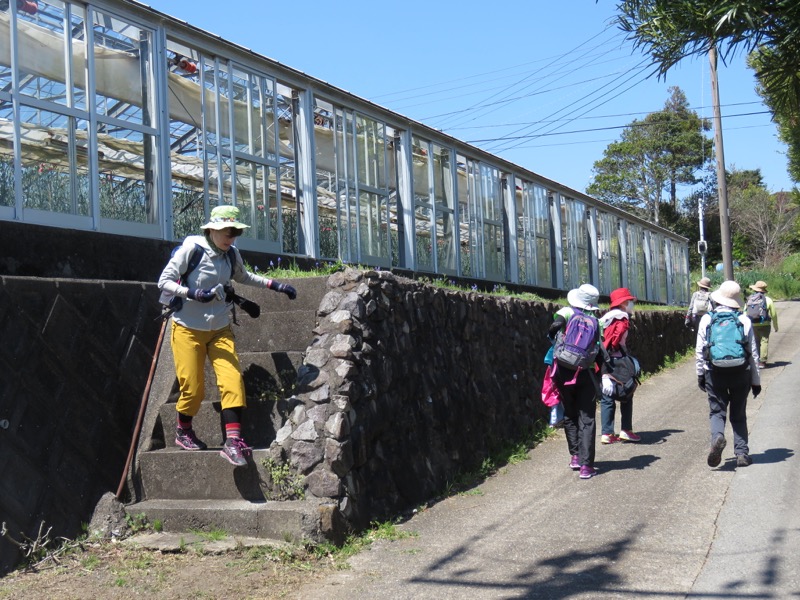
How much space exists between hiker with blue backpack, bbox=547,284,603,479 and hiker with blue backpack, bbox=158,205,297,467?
3141 mm

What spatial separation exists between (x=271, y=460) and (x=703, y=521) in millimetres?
3101

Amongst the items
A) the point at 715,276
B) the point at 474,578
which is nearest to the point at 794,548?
the point at 474,578

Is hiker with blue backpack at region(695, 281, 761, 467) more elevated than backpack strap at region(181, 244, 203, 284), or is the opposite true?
backpack strap at region(181, 244, 203, 284)

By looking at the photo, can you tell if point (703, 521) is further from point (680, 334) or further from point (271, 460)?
point (680, 334)

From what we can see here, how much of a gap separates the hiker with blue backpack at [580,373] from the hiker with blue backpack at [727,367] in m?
0.99

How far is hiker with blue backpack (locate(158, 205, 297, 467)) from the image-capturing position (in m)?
6.72

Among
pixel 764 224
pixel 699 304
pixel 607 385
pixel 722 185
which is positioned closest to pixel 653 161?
pixel 764 224

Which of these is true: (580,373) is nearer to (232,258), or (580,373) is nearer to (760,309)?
(232,258)

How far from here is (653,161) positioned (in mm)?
55469

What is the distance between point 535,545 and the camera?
6605mm

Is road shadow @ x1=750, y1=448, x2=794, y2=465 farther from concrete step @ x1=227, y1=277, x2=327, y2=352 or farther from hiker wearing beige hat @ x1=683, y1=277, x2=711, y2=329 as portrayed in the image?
hiker wearing beige hat @ x1=683, y1=277, x2=711, y2=329

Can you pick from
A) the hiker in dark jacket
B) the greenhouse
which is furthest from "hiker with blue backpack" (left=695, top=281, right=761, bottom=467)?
the hiker in dark jacket

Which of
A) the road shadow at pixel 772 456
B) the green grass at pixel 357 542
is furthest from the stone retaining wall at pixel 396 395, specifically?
the road shadow at pixel 772 456

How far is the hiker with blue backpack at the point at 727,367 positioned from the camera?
8.56 metres
